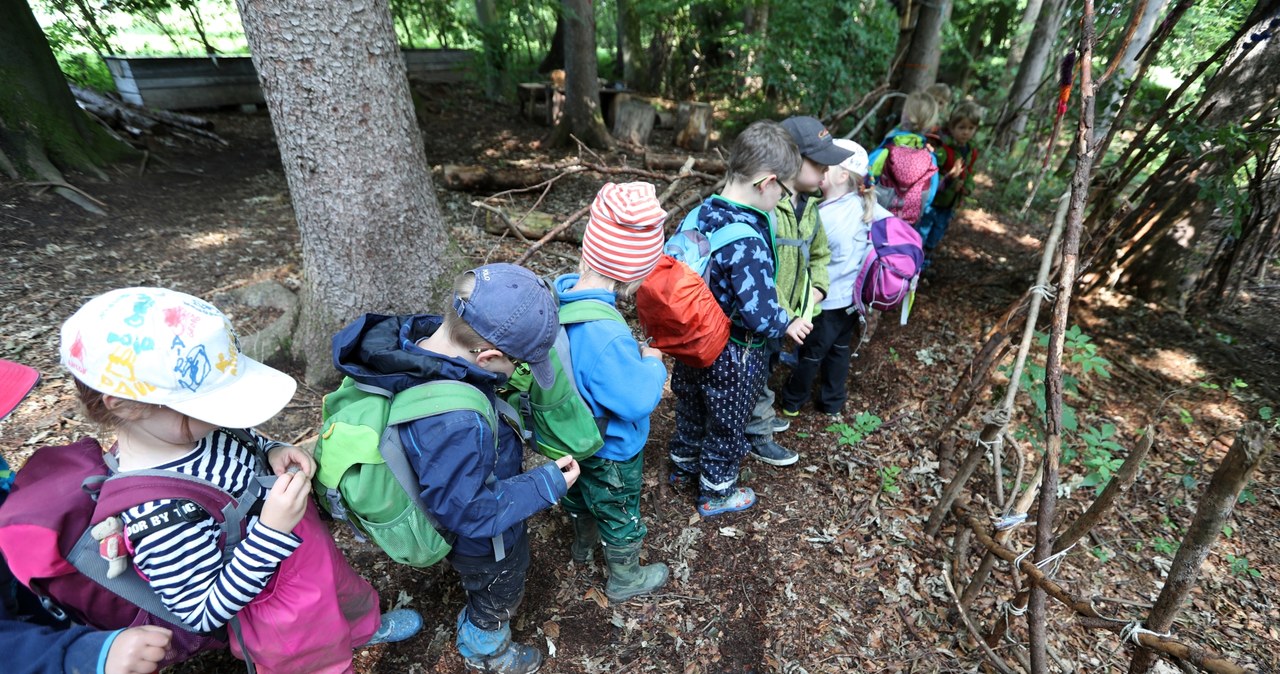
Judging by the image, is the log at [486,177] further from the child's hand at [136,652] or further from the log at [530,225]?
the child's hand at [136,652]

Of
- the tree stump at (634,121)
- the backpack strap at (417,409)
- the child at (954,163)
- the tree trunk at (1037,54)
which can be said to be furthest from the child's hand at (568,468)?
the tree stump at (634,121)

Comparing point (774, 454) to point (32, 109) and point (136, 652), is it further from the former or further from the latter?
point (32, 109)

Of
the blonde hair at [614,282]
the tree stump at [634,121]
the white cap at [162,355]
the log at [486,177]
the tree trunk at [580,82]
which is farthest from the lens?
the tree stump at [634,121]

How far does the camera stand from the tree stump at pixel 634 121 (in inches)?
419

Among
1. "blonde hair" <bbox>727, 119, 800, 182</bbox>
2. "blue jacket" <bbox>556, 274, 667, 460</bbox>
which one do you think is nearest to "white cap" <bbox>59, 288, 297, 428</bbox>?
"blue jacket" <bbox>556, 274, 667, 460</bbox>

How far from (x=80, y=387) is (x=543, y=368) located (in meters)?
1.20

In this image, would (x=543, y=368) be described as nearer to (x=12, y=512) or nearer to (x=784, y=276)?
(x=12, y=512)

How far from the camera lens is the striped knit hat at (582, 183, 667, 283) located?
2240 mm

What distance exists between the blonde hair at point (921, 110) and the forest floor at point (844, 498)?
1772 millimetres

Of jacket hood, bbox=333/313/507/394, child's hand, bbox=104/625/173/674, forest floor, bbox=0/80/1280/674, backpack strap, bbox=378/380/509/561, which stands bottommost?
forest floor, bbox=0/80/1280/674

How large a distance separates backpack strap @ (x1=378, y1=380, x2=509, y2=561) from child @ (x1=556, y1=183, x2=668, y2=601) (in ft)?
1.72

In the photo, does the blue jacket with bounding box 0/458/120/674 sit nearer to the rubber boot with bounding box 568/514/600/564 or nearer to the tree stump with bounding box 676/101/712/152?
the rubber boot with bounding box 568/514/600/564

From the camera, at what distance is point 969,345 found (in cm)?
516

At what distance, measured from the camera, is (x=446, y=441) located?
1.70 meters
